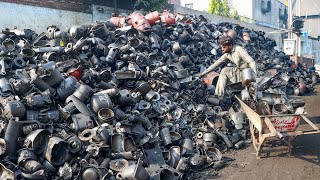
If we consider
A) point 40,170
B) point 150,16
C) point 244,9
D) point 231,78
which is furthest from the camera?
point 244,9

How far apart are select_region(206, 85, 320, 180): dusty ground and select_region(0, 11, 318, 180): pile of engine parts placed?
1.00ft

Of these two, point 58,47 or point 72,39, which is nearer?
point 58,47

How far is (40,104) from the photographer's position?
213 inches

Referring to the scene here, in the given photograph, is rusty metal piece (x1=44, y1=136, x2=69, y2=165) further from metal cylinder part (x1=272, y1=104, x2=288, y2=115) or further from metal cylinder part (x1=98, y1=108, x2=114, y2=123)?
metal cylinder part (x1=272, y1=104, x2=288, y2=115)

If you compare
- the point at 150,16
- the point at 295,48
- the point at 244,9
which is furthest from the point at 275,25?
the point at 150,16

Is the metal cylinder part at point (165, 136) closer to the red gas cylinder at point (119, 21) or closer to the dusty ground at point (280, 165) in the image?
the dusty ground at point (280, 165)

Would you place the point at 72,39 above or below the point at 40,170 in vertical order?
above

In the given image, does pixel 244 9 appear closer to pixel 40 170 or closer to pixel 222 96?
pixel 222 96

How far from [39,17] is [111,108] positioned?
8.47 metres

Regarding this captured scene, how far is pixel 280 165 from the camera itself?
5254mm

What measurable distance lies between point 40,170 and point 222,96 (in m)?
4.82

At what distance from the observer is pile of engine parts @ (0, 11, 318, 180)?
4633 millimetres

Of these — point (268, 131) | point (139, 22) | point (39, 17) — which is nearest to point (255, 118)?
point (268, 131)

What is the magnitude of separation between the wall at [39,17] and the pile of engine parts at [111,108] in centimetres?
360
